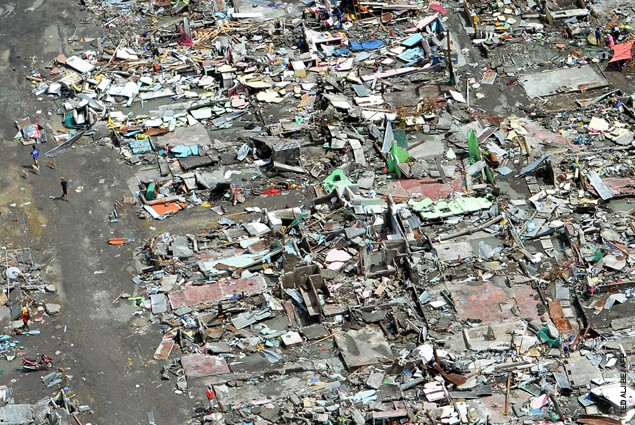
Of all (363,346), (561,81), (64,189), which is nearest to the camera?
(363,346)

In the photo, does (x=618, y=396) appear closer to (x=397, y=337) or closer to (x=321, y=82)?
(x=397, y=337)

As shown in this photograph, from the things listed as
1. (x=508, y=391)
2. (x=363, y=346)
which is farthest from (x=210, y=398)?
(x=508, y=391)

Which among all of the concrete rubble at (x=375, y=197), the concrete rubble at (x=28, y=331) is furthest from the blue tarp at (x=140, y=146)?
the concrete rubble at (x=28, y=331)

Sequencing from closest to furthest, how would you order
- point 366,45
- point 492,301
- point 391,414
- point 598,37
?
point 391,414, point 492,301, point 598,37, point 366,45

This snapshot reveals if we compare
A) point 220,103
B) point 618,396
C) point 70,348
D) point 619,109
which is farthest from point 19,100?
point 618,396

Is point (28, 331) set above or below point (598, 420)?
above

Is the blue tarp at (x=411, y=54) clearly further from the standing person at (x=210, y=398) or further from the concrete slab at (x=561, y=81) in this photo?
the standing person at (x=210, y=398)

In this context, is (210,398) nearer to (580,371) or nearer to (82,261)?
(82,261)

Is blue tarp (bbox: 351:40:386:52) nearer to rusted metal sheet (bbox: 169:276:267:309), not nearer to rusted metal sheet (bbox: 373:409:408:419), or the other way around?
rusted metal sheet (bbox: 169:276:267:309)
